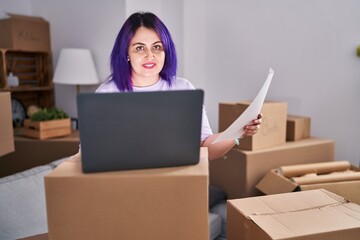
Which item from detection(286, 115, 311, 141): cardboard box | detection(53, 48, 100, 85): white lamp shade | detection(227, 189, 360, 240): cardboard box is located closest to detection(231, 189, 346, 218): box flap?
detection(227, 189, 360, 240): cardboard box

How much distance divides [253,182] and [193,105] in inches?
48.5

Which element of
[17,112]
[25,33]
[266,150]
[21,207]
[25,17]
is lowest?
[21,207]

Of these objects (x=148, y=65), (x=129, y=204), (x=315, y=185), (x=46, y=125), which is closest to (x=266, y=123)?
(x=315, y=185)

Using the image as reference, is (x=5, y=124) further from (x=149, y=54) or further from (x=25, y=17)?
(x=25, y=17)

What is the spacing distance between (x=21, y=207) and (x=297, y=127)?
1.53m

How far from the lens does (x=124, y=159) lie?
2.22 ft

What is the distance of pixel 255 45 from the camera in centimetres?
231

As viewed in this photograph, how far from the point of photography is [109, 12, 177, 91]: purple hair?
109cm

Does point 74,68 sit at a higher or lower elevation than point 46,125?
higher

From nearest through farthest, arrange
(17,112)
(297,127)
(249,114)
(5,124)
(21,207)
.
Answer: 1. (249,114)
2. (21,207)
3. (5,124)
4. (297,127)
5. (17,112)

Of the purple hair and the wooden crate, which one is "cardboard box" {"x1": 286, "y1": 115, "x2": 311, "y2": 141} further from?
the wooden crate

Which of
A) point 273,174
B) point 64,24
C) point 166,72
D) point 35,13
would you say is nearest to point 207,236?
point 166,72

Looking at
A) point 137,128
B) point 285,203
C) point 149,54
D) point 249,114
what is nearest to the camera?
point 137,128

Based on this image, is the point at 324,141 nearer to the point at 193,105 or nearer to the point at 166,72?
the point at 166,72
